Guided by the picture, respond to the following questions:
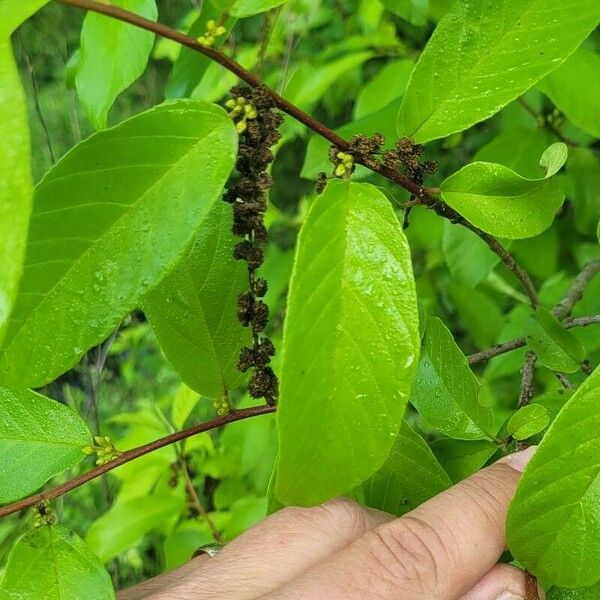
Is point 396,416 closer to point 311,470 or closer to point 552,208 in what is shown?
point 311,470

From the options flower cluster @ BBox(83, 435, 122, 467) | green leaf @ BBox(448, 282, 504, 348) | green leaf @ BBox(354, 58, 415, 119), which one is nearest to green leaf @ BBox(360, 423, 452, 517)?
flower cluster @ BBox(83, 435, 122, 467)

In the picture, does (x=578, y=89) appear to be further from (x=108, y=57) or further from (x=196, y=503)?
(x=196, y=503)

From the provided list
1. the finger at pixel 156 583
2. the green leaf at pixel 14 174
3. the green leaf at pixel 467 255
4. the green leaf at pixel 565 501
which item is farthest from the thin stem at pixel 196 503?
the green leaf at pixel 14 174

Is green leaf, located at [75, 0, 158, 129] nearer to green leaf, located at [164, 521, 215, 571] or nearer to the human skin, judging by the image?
the human skin

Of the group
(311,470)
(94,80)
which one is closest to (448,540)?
(311,470)

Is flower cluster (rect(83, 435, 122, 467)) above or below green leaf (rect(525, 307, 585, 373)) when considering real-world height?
above

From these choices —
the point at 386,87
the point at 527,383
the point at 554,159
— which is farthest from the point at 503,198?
the point at 386,87
